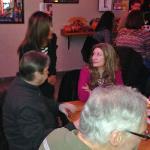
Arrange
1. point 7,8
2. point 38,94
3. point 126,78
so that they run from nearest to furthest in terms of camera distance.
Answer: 1. point 38,94
2. point 126,78
3. point 7,8

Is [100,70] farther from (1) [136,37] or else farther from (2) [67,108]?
(1) [136,37]

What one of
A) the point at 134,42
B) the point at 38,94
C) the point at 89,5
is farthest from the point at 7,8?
the point at 38,94

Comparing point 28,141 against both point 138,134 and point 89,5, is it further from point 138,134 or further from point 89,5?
point 89,5

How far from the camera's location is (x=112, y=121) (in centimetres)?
122

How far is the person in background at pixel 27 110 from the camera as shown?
81.2 inches

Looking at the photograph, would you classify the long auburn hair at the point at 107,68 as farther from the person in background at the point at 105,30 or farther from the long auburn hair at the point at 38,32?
the person in background at the point at 105,30

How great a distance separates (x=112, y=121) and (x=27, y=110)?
0.96 m

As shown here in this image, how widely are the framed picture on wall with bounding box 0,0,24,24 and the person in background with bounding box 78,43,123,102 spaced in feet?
10.3

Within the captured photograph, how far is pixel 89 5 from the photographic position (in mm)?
6645

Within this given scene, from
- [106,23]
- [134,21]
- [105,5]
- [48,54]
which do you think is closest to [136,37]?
[134,21]

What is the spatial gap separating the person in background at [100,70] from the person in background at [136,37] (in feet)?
3.66

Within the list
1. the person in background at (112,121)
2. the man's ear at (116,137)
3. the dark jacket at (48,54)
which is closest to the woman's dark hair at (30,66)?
the dark jacket at (48,54)

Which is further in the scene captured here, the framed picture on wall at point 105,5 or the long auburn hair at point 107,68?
the framed picture on wall at point 105,5

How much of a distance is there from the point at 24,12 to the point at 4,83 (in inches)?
51.8
